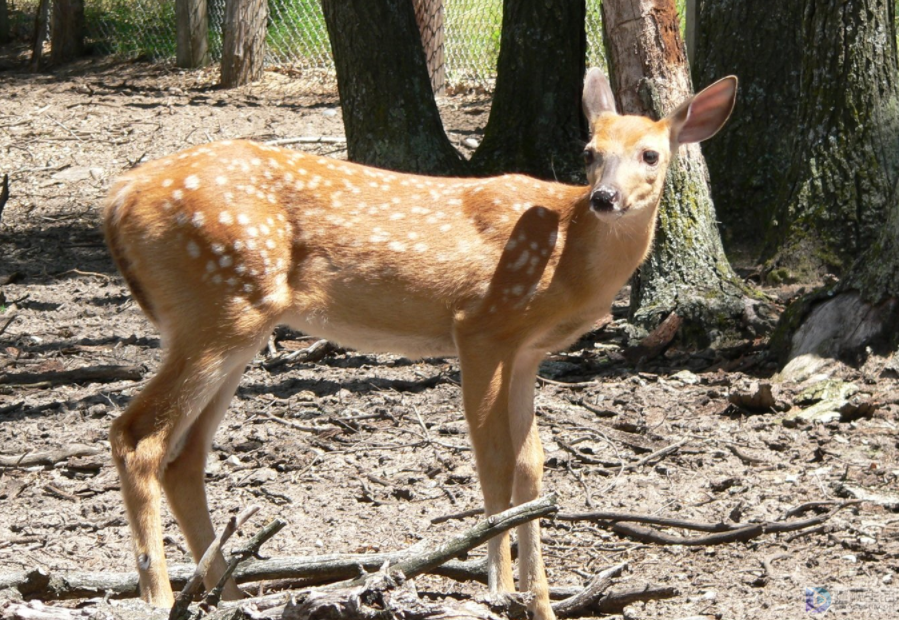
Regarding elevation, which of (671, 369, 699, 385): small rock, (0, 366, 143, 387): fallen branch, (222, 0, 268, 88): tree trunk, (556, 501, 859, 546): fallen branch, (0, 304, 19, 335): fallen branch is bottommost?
(556, 501, 859, 546): fallen branch

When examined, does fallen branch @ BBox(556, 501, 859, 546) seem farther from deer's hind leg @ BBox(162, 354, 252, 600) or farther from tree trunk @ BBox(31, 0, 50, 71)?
tree trunk @ BBox(31, 0, 50, 71)

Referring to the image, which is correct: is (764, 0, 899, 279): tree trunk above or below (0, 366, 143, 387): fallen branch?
above

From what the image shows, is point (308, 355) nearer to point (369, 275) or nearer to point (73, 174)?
point (369, 275)

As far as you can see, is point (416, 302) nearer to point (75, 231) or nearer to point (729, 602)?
point (729, 602)

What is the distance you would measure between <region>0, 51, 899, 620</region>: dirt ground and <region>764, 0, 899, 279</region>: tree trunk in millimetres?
497

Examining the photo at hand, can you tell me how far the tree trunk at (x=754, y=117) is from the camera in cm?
923

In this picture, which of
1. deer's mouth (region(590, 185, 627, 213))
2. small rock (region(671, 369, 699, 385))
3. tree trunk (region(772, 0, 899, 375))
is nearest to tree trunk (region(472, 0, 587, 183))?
tree trunk (region(772, 0, 899, 375))

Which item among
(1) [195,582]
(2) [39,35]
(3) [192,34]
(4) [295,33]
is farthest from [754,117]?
(2) [39,35]

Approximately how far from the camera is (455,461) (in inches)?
257

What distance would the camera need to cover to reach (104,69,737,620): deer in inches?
188

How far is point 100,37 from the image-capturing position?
730 inches

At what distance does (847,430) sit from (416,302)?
110 inches

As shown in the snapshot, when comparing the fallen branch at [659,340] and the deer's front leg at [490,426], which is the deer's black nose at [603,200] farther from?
the fallen branch at [659,340]

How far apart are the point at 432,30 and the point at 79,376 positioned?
7861mm
